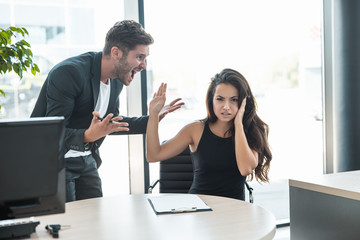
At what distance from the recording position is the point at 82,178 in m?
2.54

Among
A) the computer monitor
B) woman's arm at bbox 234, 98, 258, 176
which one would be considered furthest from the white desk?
the computer monitor

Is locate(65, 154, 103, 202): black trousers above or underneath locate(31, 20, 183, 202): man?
underneath

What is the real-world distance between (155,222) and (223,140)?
95 centimetres

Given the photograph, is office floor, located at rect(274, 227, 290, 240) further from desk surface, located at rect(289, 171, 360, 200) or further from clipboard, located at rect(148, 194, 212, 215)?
clipboard, located at rect(148, 194, 212, 215)

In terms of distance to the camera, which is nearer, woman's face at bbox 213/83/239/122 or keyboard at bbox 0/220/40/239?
keyboard at bbox 0/220/40/239

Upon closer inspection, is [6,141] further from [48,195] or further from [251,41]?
[251,41]

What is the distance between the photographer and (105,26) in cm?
324

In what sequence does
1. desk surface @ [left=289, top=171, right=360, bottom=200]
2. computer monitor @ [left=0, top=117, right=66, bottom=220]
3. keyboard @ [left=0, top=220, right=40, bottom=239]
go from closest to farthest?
computer monitor @ [left=0, top=117, right=66, bottom=220] → keyboard @ [left=0, top=220, right=40, bottom=239] → desk surface @ [left=289, top=171, right=360, bottom=200]

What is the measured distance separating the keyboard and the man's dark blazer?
73 centimetres

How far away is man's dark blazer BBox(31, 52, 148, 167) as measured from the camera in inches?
88.6

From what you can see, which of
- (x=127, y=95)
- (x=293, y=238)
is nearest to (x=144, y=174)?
(x=127, y=95)

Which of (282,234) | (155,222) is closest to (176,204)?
(155,222)

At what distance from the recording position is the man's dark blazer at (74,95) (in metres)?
2.25

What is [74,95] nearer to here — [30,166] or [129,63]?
[129,63]
